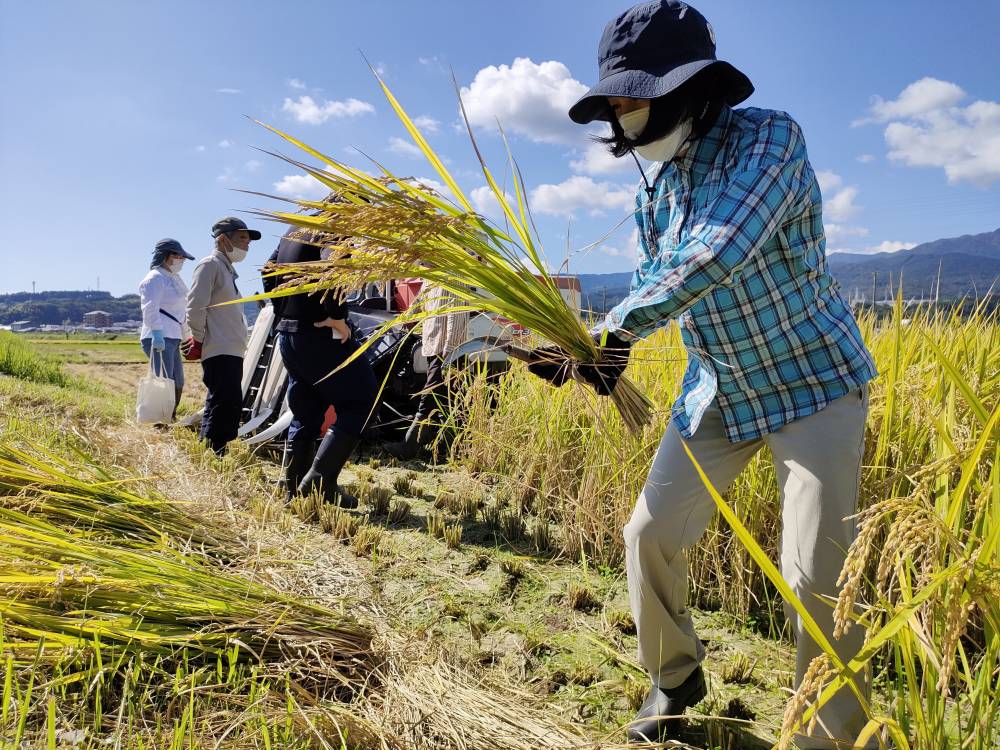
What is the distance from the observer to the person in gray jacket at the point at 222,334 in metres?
4.50

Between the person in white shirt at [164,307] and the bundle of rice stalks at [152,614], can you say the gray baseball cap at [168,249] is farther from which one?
the bundle of rice stalks at [152,614]

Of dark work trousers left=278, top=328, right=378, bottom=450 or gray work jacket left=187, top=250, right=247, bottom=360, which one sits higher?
gray work jacket left=187, top=250, right=247, bottom=360

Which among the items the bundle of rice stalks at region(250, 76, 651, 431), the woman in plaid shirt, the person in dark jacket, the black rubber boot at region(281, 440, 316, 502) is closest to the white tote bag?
the black rubber boot at region(281, 440, 316, 502)

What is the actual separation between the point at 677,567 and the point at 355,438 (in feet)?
7.86

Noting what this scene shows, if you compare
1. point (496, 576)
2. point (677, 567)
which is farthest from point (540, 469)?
point (677, 567)

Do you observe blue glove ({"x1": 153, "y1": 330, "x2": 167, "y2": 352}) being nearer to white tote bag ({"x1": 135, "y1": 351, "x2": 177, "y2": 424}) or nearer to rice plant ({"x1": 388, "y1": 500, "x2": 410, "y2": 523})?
white tote bag ({"x1": 135, "y1": 351, "x2": 177, "y2": 424})

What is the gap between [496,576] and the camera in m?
2.74

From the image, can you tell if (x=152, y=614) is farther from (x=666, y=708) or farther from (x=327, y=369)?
(x=327, y=369)

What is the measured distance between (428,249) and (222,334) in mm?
3561

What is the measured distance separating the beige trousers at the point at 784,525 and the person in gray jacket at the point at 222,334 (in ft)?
12.4

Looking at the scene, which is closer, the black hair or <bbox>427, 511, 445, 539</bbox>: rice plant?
the black hair

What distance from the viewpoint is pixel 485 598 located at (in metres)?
2.54

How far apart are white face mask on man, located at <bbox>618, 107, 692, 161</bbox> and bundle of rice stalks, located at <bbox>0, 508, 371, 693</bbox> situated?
1.50 m

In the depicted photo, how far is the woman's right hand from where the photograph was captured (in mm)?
3541
